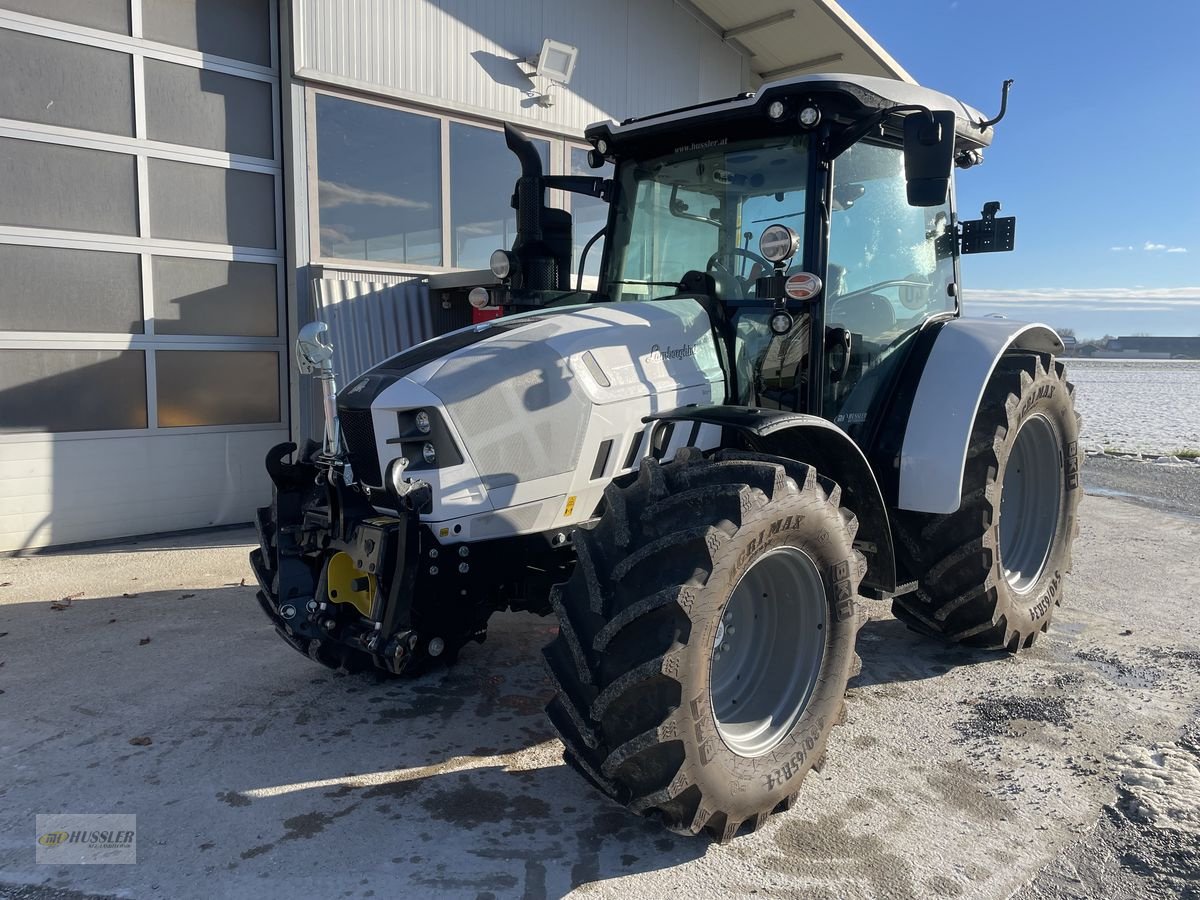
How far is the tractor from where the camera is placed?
108 inches

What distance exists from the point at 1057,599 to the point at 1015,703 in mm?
1122

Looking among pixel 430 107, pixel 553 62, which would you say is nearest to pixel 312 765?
pixel 430 107

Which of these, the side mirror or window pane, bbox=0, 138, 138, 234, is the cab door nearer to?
the side mirror

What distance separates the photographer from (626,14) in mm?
10180

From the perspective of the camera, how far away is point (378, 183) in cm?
849

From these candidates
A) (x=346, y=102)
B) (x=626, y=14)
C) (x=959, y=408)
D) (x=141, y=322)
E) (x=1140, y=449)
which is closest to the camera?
(x=959, y=408)

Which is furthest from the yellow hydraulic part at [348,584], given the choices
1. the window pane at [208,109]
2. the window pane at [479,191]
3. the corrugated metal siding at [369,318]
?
the window pane at [479,191]

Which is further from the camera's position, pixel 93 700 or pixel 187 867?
pixel 93 700

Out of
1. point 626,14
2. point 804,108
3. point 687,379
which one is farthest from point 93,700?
point 626,14

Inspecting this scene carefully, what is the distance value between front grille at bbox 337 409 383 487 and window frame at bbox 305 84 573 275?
5.09m

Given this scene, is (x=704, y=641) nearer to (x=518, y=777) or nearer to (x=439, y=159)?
(x=518, y=777)

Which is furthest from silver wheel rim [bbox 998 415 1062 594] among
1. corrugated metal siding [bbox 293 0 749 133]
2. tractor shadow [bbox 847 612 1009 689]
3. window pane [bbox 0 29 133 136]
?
window pane [bbox 0 29 133 136]

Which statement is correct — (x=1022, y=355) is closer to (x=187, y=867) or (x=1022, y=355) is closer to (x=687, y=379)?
(x=687, y=379)

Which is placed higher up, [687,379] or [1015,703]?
[687,379]
